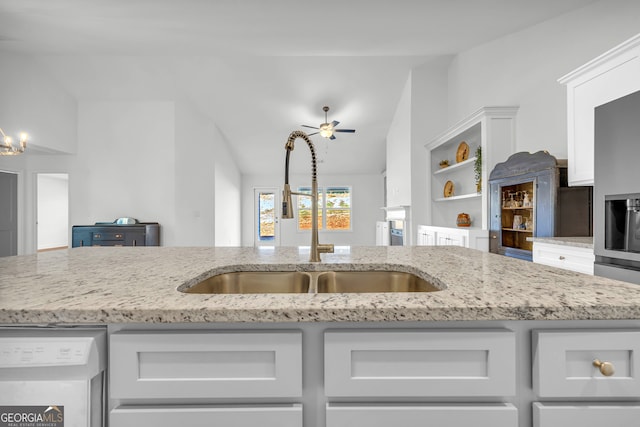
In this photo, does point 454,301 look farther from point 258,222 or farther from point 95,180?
point 258,222

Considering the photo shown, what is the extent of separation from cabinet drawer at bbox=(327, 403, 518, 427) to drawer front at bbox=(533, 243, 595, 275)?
198 centimetres

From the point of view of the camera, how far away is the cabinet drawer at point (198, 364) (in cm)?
70

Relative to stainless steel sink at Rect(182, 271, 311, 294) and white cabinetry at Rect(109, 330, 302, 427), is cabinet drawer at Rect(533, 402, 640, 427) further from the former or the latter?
stainless steel sink at Rect(182, 271, 311, 294)

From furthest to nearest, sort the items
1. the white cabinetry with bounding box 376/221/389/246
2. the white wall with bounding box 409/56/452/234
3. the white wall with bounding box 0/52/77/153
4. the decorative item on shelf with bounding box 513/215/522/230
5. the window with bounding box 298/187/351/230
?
the window with bounding box 298/187/351/230, the white cabinetry with bounding box 376/221/389/246, the white wall with bounding box 409/56/452/234, the white wall with bounding box 0/52/77/153, the decorative item on shelf with bounding box 513/215/522/230

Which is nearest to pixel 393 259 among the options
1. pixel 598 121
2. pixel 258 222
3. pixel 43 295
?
pixel 43 295

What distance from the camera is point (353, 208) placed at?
9.46m

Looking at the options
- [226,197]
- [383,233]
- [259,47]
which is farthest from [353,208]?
[259,47]

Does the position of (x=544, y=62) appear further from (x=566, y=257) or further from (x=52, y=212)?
(x=52, y=212)

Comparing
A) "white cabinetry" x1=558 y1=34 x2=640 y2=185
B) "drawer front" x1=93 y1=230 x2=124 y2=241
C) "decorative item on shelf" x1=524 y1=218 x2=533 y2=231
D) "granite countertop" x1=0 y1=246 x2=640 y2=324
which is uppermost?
"white cabinetry" x1=558 y1=34 x2=640 y2=185

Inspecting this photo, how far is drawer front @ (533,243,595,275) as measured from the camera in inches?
85.7

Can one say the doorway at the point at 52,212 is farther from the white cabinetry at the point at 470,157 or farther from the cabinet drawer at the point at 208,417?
the cabinet drawer at the point at 208,417

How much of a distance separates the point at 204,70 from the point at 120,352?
5.61 m

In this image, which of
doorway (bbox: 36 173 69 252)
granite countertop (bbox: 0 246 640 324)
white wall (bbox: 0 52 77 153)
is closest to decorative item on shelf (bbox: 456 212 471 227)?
granite countertop (bbox: 0 246 640 324)

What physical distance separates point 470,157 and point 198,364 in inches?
185
